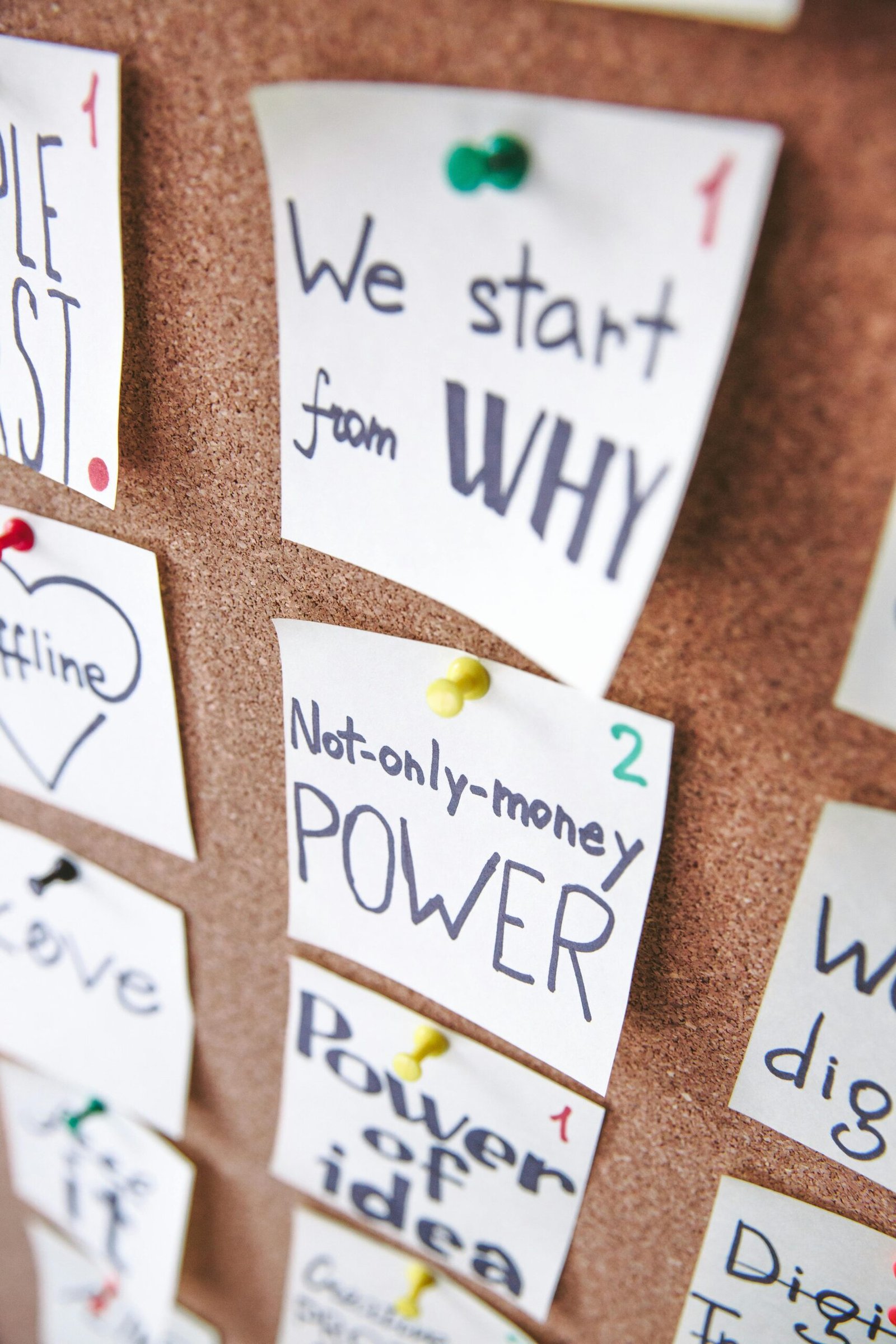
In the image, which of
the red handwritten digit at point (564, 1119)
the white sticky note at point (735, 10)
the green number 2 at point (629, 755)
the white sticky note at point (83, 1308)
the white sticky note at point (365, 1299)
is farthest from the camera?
the white sticky note at point (83, 1308)

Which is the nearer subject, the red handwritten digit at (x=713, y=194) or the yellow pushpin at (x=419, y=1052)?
the red handwritten digit at (x=713, y=194)

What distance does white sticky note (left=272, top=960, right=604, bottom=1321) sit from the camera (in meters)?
0.46

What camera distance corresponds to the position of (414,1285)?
549mm

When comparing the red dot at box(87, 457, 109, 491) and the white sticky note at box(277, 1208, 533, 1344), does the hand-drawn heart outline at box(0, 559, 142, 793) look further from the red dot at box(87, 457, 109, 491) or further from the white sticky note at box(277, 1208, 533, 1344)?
the white sticky note at box(277, 1208, 533, 1344)

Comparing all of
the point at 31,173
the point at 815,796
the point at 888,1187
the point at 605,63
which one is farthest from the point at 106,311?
the point at 888,1187

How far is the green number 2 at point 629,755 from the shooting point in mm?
343

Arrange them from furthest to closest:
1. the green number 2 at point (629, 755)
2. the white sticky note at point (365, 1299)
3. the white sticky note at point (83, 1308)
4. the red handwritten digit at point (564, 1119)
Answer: the white sticky note at point (83, 1308) → the white sticky note at point (365, 1299) → the red handwritten digit at point (564, 1119) → the green number 2 at point (629, 755)

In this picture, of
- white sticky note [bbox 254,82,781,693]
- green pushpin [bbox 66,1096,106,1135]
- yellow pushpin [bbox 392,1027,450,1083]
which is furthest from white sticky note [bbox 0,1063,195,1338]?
white sticky note [bbox 254,82,781,693]

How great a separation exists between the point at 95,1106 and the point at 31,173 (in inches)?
23.0

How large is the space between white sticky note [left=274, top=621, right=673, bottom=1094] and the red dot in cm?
10

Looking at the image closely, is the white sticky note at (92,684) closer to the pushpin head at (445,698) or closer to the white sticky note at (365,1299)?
the pushpin head at (445,698)

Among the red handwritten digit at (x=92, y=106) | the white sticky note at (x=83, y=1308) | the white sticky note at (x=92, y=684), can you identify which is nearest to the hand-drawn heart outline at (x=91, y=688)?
the white sticky note at (x=92, y=684)

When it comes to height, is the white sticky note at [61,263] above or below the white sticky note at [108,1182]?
above

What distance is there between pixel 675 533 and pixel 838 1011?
195 millimetres
